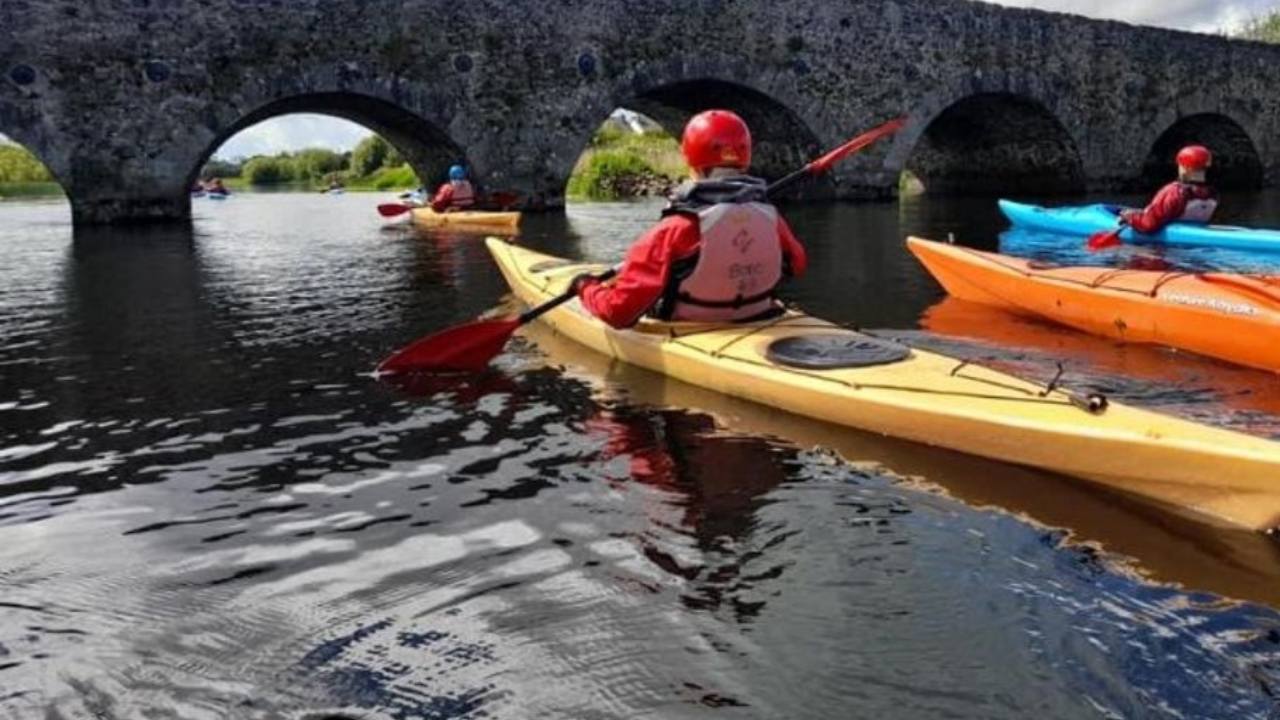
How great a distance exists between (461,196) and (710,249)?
12.8 m

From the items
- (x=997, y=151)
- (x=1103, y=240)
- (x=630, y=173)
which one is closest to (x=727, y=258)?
(x=1103, y=240)

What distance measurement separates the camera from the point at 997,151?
30.0 metres

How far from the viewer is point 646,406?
5820mm

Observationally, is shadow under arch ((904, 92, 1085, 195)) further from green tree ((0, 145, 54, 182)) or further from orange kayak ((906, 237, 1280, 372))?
green tree ((0, 145, 54, 182))

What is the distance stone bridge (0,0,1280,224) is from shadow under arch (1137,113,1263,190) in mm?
946

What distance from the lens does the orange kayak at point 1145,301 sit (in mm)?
6516

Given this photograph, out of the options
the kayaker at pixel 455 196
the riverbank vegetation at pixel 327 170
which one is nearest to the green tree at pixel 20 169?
the riverbank vegetation at pixel 327 170

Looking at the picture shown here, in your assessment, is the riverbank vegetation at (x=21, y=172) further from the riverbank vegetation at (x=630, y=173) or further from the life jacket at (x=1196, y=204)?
the life jacket at (x=1196, y=204)

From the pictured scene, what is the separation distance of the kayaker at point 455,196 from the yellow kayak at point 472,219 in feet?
0.56

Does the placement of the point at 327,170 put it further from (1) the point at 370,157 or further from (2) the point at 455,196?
A: (2) the point at 455,196

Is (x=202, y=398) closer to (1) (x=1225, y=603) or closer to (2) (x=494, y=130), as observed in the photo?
(1) (x=1225, y=603)

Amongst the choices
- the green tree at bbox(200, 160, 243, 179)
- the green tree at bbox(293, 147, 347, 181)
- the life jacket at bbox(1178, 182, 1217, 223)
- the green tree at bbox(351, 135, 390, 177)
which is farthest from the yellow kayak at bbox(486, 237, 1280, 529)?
the green tree at bbox(200, 160, 243, 179)

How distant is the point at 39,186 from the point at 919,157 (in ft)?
141

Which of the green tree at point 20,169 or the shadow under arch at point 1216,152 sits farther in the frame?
the green tree at point 20,169
